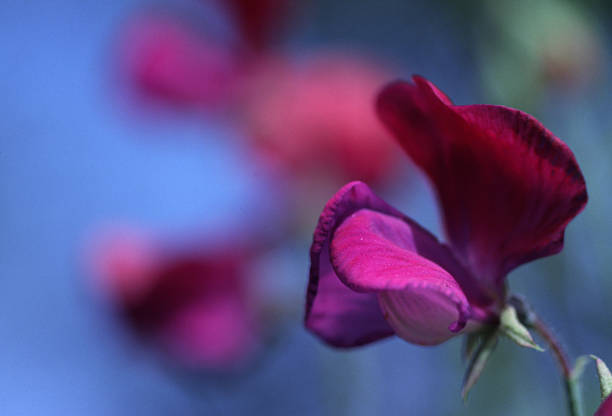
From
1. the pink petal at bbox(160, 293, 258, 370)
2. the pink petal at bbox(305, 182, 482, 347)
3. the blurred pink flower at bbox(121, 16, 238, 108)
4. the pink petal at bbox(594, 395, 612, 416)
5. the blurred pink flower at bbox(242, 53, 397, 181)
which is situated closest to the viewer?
the pink petal at bbox(594, 395, 612, 416)

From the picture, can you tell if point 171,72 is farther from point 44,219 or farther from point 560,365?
point 44,219

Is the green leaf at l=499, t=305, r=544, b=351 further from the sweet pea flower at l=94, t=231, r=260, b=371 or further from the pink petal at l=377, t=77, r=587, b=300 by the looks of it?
the sweet pea flower at l=94, t=231, r=260, b=371

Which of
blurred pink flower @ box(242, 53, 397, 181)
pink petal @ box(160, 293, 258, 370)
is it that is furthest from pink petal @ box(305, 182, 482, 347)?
blurred pink flower @ box(242, 53, 397, 181)

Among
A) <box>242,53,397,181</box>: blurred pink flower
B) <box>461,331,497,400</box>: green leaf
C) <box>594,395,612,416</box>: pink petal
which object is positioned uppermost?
<box>242,53,397,181</box>: blurred pink flower

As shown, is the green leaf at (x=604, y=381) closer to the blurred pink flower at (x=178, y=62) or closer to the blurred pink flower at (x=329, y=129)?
the blurred pink flower at (x=329, y=129)

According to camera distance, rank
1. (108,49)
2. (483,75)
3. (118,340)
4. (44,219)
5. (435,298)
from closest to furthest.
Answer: (435,298) → (483,75) → (118,340) → (108,49) → (44,219)

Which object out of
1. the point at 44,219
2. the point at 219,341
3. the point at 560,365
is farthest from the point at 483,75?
the point at 44,219

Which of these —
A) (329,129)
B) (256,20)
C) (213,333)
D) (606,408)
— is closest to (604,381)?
(606,408)
